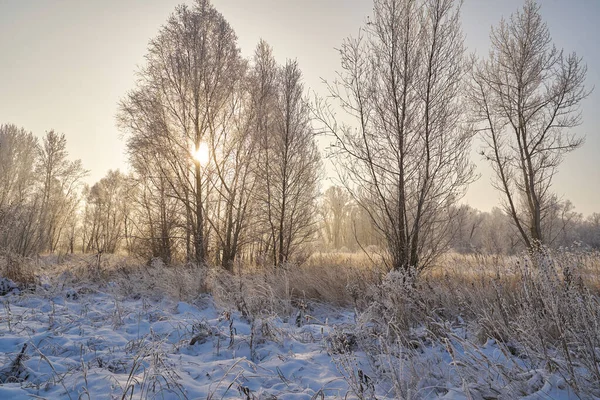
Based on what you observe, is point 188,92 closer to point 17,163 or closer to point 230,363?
point 230,363

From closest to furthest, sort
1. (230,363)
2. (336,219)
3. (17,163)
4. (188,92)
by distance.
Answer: (230,363) → (188,92) → (17,163) → (336,219)

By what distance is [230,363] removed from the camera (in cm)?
272

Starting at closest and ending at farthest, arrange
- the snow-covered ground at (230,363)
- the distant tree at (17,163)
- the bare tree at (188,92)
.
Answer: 1. the snow-covered ground at (230,363)
2. the bare tree at (188,92)
3. the distant tree at (17,163)

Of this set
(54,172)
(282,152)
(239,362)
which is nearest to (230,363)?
(239,362)

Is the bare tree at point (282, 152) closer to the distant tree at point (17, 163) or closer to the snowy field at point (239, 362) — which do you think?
the snowy field at point (239, 362)

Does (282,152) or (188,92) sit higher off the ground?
(188,92)

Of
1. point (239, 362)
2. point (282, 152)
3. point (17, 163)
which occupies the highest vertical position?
point (17, 163)

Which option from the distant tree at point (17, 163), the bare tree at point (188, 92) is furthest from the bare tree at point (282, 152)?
the distant tree at point (17, 163)

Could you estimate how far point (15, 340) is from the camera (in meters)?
2.98

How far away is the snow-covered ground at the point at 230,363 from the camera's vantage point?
2061mm

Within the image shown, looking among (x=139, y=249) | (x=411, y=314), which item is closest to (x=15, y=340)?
(x=411, y=314)

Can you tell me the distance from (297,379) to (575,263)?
305 centimetres

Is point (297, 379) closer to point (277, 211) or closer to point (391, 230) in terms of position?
point (391, 230)

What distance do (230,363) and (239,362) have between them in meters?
0.08
